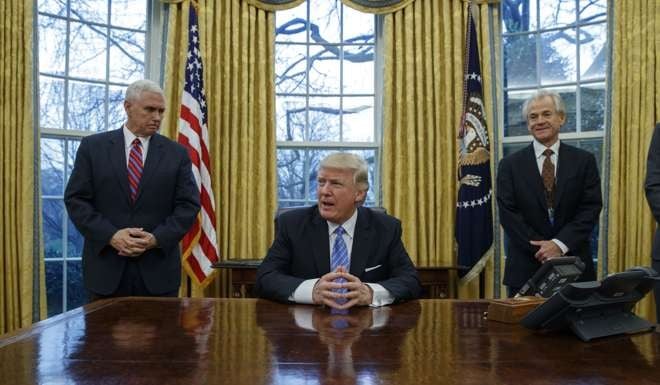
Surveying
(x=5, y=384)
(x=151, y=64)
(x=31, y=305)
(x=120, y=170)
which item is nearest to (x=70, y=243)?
(x=31, y=305)

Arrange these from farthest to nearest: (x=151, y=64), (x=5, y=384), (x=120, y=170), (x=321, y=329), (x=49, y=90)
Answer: (x=151, y=64), (x=49, y=90), (x=120, y=170), (x=321, y=329), (x=5, y=384)

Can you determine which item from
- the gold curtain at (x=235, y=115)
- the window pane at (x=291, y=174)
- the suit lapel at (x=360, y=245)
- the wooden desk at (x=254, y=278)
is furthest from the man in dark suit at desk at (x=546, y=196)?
the window pane at (x=291, y=174)

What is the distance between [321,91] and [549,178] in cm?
232

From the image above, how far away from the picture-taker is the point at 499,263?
183 inches

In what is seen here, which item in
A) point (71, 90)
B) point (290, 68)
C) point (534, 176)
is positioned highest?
point (290, 68)

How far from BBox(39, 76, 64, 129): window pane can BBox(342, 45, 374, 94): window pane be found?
2139 mm

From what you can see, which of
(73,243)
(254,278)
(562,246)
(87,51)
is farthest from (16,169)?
(562,246)

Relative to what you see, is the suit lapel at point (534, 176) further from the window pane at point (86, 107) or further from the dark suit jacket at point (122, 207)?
the window pane at point (86, 107)

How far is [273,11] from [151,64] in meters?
1.00

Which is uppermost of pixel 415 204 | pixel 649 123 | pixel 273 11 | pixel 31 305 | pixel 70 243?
pixel 273 11

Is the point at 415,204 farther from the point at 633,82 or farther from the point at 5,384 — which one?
the point at 5,384

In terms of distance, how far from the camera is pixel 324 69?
5047mm

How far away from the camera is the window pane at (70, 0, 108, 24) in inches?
177

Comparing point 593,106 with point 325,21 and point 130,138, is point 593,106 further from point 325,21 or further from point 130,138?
point 130,138
